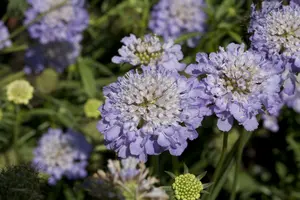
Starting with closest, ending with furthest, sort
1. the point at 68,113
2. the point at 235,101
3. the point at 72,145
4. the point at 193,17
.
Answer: the point at 235,101 → the point at 72,145 → the point at 68,113 → the point at 193,17

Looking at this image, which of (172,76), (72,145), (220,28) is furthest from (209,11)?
(172,76)

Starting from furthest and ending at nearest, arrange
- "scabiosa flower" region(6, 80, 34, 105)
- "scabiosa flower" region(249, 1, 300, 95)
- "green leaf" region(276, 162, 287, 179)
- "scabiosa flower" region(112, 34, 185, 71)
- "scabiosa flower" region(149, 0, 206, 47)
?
"scabiosa flower" region(149, 0, 206, 47) → "green leaf" region(276, 162, 287, 179) → "scabiosa flower" region(6, 80, 34, 105) → "scabiosa flower" region(112, 34, 185, 71) → "scabiosa flower" region(249, 1, 300, 95)

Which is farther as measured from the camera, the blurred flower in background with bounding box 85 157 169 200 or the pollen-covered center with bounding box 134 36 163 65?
the pollen-covered center with bounding box 134 36 163 65

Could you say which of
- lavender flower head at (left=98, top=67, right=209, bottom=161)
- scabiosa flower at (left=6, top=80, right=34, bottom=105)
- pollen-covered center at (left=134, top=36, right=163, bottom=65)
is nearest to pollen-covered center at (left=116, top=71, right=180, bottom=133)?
lavender flower head at (left=98, top=67, right=209, bottom=161)

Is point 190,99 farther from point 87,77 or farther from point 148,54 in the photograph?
point 87,77

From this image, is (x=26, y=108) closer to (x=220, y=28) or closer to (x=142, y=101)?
(x=220, y=28)

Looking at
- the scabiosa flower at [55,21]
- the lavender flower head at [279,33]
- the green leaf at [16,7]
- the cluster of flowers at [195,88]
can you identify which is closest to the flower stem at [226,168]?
the cluster of flowers at [195,88]

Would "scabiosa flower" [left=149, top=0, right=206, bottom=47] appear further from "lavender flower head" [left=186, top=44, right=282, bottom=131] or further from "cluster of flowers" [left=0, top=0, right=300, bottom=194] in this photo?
"lavender flower head" [left=186, top=44, right=282, bottom=131]
